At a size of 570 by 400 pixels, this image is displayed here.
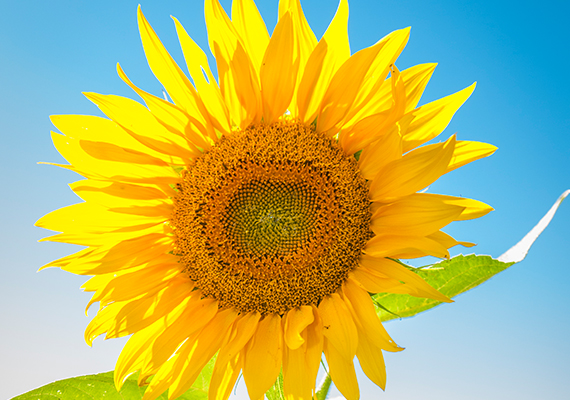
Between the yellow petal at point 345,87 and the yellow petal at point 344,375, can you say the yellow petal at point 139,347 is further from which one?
the yellow petal at point 345,87

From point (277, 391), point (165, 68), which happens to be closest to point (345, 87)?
point (165, 68)

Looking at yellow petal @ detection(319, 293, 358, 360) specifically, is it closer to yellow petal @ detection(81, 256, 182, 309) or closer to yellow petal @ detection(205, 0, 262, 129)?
yellow petal @ detection(81, 256, 182, 309)

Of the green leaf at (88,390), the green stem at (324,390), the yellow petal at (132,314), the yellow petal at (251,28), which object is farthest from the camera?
the green stem at (324,390)

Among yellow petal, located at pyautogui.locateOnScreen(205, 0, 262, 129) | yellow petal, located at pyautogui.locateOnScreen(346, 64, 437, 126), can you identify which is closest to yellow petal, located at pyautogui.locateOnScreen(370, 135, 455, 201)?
yellow petal, located at pyautogui.locateOnScreen(346, 64, 437, 126)

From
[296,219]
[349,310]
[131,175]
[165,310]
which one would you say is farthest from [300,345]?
[131,175]

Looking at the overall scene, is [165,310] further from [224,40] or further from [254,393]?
[224,40]

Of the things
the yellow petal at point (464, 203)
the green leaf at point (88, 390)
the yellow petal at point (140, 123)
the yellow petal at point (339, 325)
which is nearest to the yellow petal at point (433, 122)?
the yellow petal at point (464, 203)
